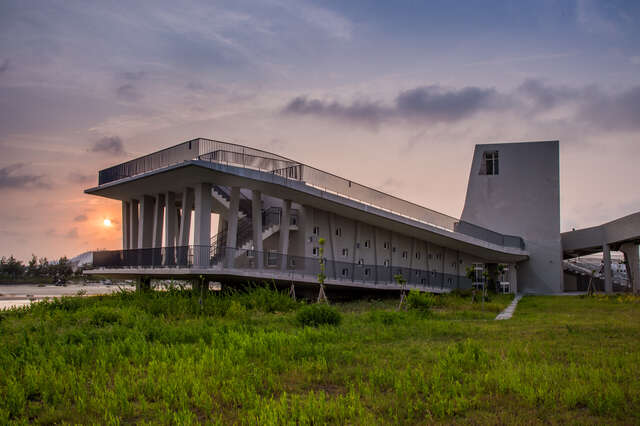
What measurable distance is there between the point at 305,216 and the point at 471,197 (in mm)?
19495

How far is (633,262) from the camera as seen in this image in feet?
127

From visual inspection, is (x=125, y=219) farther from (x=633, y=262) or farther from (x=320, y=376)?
(x=633, y=262)

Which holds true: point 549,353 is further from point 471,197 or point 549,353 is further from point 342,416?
point 471,197

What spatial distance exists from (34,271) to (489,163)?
245 ft

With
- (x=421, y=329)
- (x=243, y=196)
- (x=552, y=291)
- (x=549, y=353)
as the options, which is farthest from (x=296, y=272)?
(x=552, y=291)

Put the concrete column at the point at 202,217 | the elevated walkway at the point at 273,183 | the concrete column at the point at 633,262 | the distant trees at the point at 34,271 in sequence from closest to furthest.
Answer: the elevated walkway at the point at 273,183, the concrete column at the point at 202,217, the concrete column at the point at 633,262, the distant trees at the point at 34,271

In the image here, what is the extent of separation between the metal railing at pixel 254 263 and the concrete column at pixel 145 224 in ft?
6.28

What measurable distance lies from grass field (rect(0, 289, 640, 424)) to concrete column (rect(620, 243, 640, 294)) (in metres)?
30.6

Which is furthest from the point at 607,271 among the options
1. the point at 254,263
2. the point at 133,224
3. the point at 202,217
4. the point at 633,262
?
the point at 133,224

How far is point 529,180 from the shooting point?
137 ft

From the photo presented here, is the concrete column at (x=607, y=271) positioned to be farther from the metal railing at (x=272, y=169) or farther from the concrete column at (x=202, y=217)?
the concrete column at (x=202, y=217)

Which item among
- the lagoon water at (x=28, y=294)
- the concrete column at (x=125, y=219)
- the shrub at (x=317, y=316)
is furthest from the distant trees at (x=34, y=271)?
the shrub at (x=317, y=316)

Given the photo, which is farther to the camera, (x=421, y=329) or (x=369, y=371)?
(x=421, y=329)

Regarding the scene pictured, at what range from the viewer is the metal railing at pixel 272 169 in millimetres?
24547
